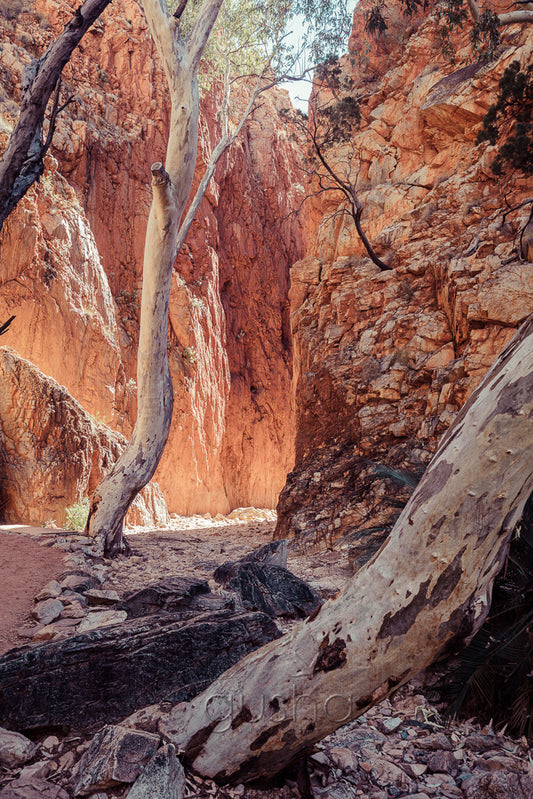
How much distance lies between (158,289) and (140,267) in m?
11.7

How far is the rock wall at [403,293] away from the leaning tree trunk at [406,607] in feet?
10.5

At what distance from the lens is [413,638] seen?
5.01 feet

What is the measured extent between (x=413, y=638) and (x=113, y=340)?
1428cm

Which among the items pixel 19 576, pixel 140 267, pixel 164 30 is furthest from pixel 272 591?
pixel 140 267

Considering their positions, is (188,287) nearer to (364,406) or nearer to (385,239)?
(385,239)

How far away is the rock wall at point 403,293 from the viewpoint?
7.32 metres

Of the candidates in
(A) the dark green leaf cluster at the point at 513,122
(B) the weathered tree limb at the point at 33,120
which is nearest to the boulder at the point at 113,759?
(B) the weathered tree limb at the point at 33,120

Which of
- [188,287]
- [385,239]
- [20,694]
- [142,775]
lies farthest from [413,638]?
[188,287]

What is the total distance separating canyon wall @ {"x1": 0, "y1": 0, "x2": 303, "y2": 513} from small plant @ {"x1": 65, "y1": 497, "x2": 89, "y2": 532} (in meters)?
4.73

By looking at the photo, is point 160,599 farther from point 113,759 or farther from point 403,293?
point 403,293

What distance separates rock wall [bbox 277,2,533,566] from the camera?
Result: 7.32 meters

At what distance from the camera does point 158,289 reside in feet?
21.6

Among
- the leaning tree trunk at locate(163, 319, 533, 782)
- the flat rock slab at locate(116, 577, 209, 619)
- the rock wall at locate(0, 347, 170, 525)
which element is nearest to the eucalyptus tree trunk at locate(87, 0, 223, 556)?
the flat rock slab at locate(116, 577, 209, 619)

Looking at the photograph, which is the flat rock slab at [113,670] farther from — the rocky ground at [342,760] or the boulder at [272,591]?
the boulder at [272,591]
